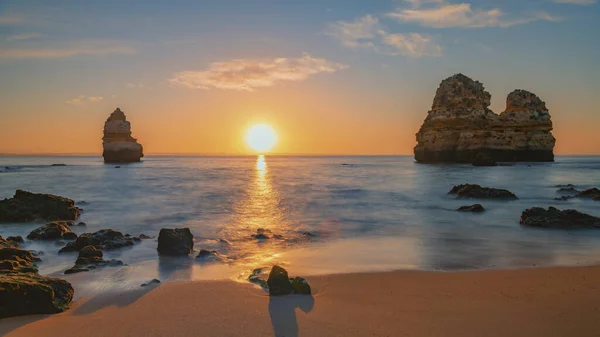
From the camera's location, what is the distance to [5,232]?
11781 millimetres

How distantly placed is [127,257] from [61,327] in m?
3.99

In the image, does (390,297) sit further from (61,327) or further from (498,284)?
(61,327)

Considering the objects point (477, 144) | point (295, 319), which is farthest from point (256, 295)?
point (477, 144)

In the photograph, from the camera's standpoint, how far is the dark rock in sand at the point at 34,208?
44.0 ft

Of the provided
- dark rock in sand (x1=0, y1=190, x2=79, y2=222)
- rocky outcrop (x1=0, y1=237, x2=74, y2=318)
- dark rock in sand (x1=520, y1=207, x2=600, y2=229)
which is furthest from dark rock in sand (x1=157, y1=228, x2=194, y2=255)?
dark rock in sand (x1=520, y1=207, x2=600, y2=229)

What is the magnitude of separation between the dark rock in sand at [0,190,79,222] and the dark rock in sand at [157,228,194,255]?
7.62 meters

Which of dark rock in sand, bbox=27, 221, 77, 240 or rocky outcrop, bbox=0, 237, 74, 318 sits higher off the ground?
rocky outcrop, bbox=0, 237, 74, 318

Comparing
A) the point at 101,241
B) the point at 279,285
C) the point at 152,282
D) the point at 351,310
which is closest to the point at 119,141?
the point at 101,241

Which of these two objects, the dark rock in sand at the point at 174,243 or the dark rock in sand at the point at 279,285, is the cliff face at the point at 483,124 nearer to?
the dark rock in sand at the point at 174,243

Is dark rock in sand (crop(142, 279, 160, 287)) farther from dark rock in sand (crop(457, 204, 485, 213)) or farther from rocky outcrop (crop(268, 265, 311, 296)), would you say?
dark rock in sand (crop(457, 204, 485, 213))

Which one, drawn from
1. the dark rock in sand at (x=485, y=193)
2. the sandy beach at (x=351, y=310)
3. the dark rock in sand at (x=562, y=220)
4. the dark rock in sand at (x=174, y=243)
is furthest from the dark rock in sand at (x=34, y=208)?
the dark rock in sand at (x=485, y=193)

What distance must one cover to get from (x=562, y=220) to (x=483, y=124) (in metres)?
52.7

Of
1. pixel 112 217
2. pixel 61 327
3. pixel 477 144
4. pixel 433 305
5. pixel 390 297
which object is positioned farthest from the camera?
pixel 477 144

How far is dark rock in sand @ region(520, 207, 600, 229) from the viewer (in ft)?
38.5
